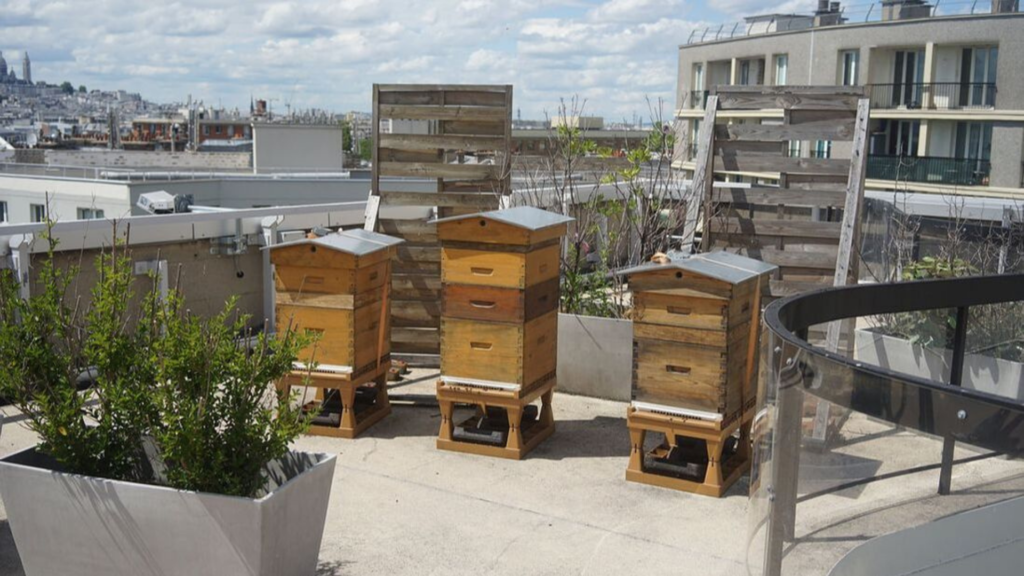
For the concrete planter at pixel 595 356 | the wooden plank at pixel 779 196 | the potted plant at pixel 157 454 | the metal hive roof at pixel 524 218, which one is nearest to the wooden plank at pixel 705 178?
the wooden plank at pixel 779 196

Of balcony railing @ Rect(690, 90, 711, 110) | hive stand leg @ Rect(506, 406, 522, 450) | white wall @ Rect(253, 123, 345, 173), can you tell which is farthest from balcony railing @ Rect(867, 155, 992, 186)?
hive stand leg @ Rect(506, 406, 522, 450)

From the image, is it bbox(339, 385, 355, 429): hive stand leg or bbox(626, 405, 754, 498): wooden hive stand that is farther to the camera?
bbox(339, 385, 355, 429): hive stand leg

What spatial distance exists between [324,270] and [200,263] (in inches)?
120

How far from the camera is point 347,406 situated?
8.09m

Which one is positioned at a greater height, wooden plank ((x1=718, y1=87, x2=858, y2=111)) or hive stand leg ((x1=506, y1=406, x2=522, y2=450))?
wooden plank ((x1=718, y1=87, x2=858, y2=111))

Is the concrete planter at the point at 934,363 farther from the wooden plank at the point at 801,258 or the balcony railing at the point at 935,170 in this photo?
the balcony railing at the point at 935,170

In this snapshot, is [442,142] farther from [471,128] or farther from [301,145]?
[301,145]

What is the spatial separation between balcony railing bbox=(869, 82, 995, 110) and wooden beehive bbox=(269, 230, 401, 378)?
27.6m

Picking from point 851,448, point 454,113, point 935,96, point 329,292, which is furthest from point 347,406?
point 935,96

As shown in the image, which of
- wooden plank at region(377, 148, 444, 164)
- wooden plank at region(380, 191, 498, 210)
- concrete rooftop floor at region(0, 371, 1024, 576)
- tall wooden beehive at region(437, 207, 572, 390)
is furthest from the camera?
wooden plank at region(377, 148, 444, 164)

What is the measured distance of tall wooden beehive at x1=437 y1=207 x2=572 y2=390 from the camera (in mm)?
7492

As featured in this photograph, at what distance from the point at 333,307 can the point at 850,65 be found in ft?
Answer: 105

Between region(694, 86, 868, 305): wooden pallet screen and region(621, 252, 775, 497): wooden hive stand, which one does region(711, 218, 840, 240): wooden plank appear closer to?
region(694, 86, 868, 305): wooden pallet screen

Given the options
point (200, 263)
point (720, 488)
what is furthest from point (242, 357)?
point (200, 263)
